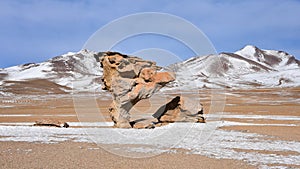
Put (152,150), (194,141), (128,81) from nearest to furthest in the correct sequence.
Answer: (152,150) → (194,141) → (128,81)

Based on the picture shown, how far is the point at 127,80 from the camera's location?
28.2m

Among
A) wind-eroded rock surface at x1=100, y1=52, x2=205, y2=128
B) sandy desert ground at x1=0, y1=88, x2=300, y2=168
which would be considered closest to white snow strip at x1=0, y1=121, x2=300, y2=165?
sandy desert ground at x1=0, y1=88, x2=300, y2=168

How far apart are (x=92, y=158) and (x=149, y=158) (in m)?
2.51

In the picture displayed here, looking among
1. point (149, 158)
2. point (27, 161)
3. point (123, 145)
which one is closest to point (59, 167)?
point (27, 161)

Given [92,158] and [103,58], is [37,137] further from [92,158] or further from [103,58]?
[103,58]

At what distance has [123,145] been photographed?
59.8 ft

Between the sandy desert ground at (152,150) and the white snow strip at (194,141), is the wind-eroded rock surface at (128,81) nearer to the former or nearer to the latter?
the white snow strip at (194,141)

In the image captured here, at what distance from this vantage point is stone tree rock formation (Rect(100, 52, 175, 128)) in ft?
91.8

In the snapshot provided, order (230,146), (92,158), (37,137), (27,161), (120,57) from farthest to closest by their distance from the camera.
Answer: (120,57)
(37,137)
(230,146)
(92,158)
(27,161)

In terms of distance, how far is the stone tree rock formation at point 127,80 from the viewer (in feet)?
91.8

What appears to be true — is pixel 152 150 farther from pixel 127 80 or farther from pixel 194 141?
pixel 127 80

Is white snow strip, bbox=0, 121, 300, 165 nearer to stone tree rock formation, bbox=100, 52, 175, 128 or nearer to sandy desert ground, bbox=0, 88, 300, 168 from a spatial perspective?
sandy desert ground, bbox=0, 88, 300, 168

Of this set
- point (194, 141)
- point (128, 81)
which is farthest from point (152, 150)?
point (128, 81)

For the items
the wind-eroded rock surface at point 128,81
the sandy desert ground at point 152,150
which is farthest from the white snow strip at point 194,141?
the wind-eroded rock surface at point 128,81
